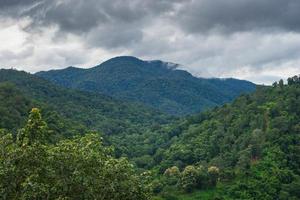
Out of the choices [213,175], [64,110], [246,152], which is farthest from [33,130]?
[64,110]

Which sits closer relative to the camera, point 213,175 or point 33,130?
point 33,130

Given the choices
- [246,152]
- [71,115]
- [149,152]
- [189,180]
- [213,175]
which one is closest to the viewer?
[189,180]

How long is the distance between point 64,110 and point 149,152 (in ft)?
125

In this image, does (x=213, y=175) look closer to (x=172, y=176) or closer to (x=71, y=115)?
(x=172, y=176)

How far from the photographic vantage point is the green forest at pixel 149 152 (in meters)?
20.3

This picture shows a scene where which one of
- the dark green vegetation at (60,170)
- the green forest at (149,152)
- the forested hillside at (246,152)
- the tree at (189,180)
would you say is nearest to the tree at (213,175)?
the forested hillside at (246,152)

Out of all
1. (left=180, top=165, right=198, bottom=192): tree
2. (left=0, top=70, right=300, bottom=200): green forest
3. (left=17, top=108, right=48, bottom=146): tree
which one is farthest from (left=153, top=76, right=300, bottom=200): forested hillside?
(left=17, top=108, right=48, bottom=146): tree

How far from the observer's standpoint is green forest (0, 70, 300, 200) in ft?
66.7

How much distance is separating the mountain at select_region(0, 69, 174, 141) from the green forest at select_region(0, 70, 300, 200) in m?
0.42

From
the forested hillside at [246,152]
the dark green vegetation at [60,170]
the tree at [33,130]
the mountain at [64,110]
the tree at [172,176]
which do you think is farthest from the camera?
the mountain at [64,110]

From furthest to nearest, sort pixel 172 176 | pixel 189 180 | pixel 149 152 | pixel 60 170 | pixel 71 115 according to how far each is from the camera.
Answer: pixel 71 115 → pixel 149 152 → pixel 172 176 → pixel 189 180 → pixel 60 170

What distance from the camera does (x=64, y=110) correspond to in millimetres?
159750

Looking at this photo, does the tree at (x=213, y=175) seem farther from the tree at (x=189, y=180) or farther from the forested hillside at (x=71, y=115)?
the forested hillside at (x=71, y=115)

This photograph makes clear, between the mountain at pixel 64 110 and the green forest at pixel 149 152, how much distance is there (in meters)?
0.42
